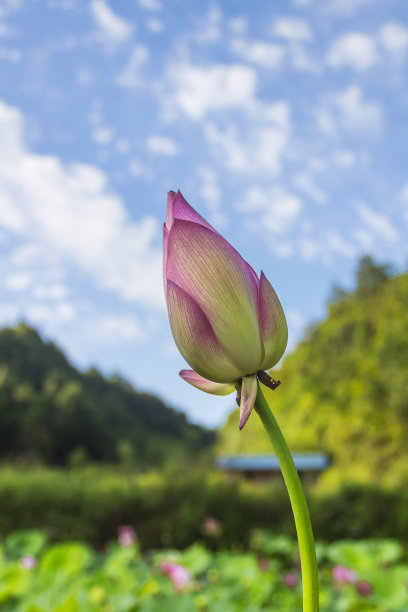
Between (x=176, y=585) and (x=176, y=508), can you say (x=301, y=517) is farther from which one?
(x=176, y=508)

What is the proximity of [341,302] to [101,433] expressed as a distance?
527 inches

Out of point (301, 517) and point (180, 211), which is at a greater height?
point (180, 211)

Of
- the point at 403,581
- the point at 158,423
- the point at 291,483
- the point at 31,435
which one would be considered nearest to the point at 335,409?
the point at 158,423

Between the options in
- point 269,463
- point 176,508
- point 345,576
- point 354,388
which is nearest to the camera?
point 345,576

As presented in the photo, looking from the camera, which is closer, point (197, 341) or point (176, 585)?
point (197, 341)

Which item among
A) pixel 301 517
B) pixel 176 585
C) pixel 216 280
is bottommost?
pixel 176 585

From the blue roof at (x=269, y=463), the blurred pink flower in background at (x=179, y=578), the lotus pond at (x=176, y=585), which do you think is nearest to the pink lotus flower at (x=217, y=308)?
the lotus pond at (x=176, y=585)

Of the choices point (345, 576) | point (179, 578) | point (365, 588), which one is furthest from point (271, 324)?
point (345, 576)

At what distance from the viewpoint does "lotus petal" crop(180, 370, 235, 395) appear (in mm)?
270

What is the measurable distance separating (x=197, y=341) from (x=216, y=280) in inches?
1.2

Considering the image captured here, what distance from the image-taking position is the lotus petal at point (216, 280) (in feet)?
0.84

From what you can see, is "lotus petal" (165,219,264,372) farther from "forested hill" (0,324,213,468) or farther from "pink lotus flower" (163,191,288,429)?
"forested hill" (0,324,213,468)

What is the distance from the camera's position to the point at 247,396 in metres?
0.24

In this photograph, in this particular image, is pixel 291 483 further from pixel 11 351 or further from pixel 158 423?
pixel 158 423
